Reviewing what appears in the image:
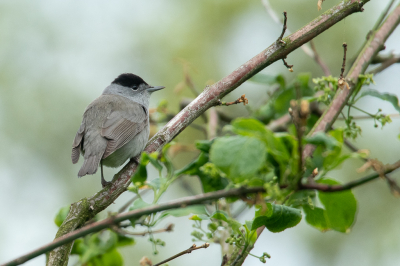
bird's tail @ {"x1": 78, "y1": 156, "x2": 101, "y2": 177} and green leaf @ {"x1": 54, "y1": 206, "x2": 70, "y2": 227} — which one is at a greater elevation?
bird's tail @ {"x1": 78, "y1": 156, "x2": 101, "y2": 177}

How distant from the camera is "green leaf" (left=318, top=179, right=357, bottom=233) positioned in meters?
2.08

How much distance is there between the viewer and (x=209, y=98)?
10.1ft

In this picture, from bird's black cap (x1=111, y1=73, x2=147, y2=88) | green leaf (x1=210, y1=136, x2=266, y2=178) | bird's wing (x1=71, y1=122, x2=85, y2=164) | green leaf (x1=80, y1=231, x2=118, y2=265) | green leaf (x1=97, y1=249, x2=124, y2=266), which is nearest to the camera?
green leaf (x1=210, y1=136, x2=266, y2=178)

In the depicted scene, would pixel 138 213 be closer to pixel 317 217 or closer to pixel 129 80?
pixel 317 217

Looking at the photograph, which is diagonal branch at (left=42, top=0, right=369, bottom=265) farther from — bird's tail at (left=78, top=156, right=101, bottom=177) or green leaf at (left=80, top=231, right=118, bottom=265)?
bird's tail at (left=78, top=156, right=101, bottom=177)

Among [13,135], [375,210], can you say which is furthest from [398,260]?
[13,135]

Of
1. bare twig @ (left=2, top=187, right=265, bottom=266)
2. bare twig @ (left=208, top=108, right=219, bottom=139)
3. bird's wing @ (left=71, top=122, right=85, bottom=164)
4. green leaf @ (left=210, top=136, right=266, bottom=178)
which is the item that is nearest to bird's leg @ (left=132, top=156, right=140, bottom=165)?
bird's wing @ (left=71, top=122, right=85, bottom=164)

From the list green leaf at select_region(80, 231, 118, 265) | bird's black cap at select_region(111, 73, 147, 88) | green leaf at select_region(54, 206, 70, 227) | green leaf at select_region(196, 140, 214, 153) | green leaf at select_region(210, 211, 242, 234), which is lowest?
green leaf at select_region(210, 211, 242, 234)

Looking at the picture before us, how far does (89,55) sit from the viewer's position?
10836 millimetres

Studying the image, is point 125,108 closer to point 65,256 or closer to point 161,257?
point 65,256

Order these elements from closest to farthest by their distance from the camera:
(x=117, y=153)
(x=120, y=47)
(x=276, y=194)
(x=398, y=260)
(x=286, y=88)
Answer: (x=276, y=194) → (x=286, y=88) → (x=117, y=153) → (x=398, y=260) → (x=120, y=47)

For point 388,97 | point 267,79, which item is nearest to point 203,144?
point 388,97

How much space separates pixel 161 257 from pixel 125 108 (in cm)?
434

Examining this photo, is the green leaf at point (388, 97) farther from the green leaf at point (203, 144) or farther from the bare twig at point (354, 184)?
the bare twig at point (354, 184)
